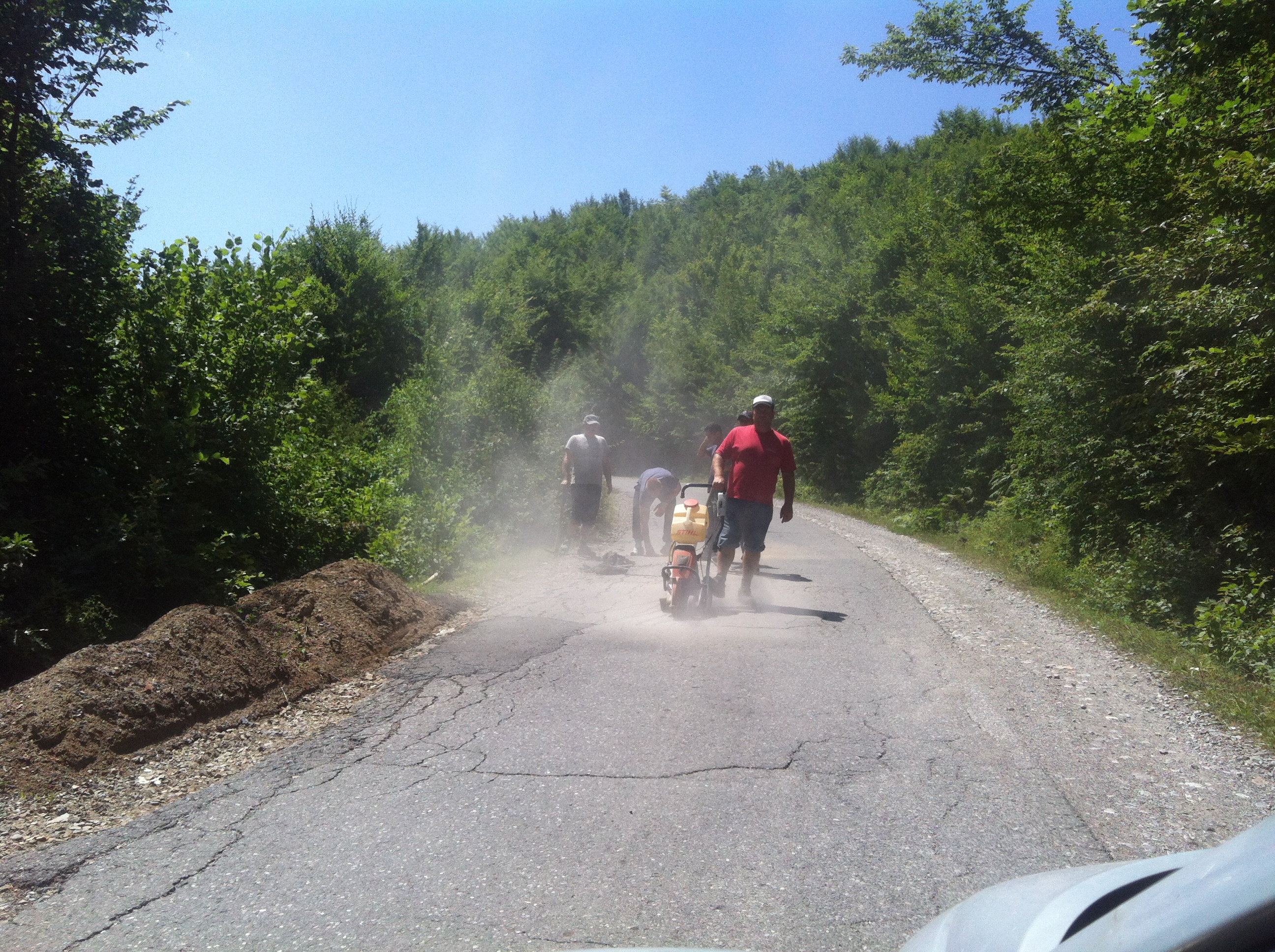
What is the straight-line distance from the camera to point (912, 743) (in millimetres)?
5133

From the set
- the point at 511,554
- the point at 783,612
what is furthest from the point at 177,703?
the point at 511,554

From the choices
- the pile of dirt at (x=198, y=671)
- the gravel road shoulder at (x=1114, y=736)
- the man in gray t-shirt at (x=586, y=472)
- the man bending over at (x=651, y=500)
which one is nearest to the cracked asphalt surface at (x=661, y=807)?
the gravel road shoulder at (x=1114, y=736)

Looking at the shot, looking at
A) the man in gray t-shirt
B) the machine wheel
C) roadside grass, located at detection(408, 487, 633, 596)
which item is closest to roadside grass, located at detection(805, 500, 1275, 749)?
the machine wheel

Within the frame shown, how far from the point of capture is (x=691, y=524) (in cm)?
912

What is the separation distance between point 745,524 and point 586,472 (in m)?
4.75

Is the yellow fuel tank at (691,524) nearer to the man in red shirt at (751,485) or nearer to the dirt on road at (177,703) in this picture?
the man in red shirt at (751,485)

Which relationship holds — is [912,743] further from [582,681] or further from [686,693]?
[582,681]

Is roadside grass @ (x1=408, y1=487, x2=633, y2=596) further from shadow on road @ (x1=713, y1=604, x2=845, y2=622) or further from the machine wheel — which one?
shadow on road @ (x1=713, y1=604, x2=845, y2=622)

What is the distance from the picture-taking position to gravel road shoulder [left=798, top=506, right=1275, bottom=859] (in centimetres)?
419

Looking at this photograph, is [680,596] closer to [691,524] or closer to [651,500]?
[691,524]

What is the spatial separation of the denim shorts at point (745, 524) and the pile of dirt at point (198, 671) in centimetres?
306

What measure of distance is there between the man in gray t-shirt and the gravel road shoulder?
5721 mm

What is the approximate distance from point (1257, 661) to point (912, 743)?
3.99 m

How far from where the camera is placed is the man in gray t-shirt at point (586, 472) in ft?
44.4
